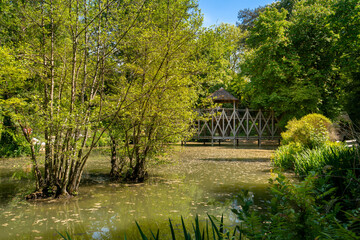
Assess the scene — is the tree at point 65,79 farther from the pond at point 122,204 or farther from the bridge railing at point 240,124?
the bridge railing at point 240,124

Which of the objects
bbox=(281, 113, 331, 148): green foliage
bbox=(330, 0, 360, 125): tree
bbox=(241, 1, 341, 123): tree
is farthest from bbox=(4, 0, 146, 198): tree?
bbox=(241, 1, 341, 123): tree

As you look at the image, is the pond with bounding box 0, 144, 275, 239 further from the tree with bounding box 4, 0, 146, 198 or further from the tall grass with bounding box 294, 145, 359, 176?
the tall grass with bounding box 294, 145, 359, 176

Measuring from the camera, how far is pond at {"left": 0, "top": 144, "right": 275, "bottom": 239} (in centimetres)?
458

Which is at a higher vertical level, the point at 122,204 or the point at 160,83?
the point at 160,83

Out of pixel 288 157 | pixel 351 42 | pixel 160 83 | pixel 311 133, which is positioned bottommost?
pixel 288 157

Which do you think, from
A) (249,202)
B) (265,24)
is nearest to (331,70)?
(265,24)

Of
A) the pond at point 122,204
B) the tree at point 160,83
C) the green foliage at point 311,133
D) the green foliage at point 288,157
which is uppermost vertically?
the tree at point 160,83

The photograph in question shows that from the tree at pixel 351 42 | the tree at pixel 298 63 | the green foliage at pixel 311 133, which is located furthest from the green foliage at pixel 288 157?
the tree at pixel 298 63

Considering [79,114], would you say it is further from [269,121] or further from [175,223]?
[269,121]

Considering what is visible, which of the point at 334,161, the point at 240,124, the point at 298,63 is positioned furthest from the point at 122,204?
the point at 298,63

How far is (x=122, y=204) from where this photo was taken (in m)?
6.00

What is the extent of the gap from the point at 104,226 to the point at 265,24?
775 inches

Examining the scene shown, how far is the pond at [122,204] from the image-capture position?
180 inches

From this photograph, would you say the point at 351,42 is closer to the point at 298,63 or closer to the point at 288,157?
the point at 298,63
